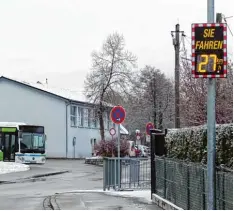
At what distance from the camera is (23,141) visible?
4484 centimetres

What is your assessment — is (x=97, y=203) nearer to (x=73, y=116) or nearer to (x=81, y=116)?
(x=73, y=116)

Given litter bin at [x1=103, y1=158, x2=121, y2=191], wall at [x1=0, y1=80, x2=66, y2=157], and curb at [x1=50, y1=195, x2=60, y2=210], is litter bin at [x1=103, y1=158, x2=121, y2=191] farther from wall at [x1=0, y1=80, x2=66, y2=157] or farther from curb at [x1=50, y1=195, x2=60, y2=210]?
wall at [x1=0, y1=80, x2=66, y2=157]

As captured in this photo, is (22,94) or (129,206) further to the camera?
(22,94)

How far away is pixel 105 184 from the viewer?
840 inches

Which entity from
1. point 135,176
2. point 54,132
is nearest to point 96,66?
point 54,132

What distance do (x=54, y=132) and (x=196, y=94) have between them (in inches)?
1274

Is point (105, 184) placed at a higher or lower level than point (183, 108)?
lower

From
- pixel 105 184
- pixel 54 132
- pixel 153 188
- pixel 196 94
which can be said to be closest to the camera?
pixel 153 188

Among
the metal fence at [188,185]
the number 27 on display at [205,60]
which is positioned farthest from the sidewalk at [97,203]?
the number 27 on display at [205,60]

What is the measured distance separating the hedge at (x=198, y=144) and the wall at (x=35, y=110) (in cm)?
4887

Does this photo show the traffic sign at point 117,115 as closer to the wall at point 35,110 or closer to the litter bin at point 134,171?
the litter bin at point 134,171

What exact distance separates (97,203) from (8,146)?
30524 millimetres

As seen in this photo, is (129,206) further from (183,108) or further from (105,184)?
(183,108)

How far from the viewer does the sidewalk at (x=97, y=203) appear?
15462 millimetres
